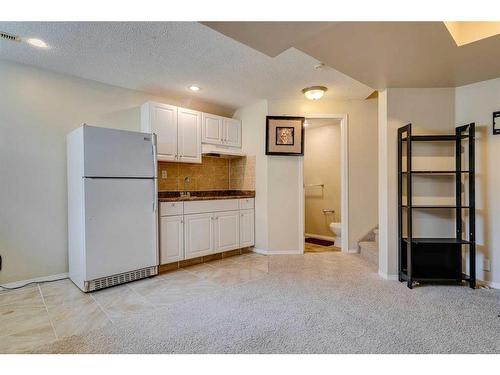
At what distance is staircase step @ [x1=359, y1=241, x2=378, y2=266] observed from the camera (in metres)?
3.46

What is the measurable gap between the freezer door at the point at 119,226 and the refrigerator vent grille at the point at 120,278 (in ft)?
0.15

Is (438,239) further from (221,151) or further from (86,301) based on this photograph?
(86,301)

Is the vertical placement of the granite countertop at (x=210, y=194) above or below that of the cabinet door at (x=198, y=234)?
above

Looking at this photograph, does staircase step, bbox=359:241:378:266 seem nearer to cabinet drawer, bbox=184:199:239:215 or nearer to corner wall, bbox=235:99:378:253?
corner wall, bbox=235:99:378:253

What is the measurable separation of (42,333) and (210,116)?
9.98 ft

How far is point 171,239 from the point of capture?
10.6 feet

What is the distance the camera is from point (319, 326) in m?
1.90

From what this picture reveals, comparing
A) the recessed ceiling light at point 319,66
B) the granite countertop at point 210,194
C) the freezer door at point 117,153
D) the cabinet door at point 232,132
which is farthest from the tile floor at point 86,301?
the recessed ceiling light at point 319,66

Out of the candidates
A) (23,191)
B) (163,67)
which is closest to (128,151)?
(163,67)

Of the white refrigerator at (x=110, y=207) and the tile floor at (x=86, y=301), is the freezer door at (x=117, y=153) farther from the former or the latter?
the tile floor at (x=86, y=301)

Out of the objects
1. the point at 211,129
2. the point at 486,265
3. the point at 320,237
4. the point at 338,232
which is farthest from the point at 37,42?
the point at 320,237

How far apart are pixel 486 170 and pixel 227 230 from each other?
3.01 m

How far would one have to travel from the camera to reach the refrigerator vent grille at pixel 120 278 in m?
2.59
